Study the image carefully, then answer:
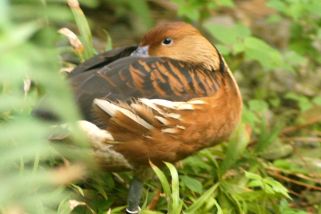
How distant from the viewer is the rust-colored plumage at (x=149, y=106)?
2.75m

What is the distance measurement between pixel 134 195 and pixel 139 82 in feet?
1.55

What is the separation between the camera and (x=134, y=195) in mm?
3021

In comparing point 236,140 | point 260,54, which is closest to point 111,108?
point 236,140

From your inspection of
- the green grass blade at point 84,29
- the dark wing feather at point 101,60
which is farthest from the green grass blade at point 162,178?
the green grass blade at point 84,29

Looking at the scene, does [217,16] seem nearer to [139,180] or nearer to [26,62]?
[139,180]

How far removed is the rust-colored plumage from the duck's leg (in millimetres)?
183

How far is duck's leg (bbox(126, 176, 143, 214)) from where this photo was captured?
3002 millimetres

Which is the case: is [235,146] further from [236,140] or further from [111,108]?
[111,108]

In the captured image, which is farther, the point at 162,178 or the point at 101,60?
the point at 101,60

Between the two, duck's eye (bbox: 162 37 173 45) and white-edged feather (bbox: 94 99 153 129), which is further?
duck's eye (bbox: 162 37 173 45)

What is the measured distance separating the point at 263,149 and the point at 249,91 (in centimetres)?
109

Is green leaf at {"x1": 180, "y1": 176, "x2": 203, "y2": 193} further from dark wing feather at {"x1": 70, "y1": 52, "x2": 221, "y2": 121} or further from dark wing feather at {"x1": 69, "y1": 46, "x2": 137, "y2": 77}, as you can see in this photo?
dark wing feather at {"x1": 69, "y1": 46, "x2": 137, "y2": 77}

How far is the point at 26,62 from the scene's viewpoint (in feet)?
2.78

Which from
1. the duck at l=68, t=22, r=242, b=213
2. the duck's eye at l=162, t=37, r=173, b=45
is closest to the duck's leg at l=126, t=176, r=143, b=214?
the duck at l=68, t=22, r=242, b=213
